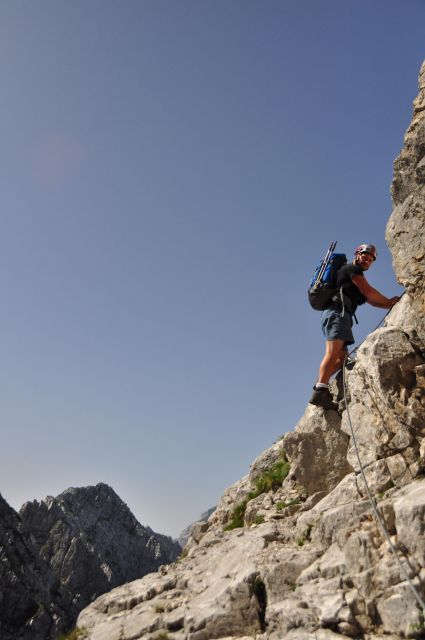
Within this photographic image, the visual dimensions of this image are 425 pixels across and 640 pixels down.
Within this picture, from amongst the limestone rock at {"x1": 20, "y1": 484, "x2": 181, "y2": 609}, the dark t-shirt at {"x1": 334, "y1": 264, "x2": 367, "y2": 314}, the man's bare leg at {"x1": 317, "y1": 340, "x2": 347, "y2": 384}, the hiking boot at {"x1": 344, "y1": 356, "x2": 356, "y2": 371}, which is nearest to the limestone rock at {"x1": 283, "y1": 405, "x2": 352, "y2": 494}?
the man's bare leg at {"x1": 317, "y1": 340, "x2": 347, "y2": 384}

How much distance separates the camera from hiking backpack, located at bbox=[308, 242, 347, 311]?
12.3m

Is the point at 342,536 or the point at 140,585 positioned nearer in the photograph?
the point at 342,536

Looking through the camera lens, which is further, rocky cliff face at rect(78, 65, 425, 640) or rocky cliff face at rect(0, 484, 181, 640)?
rocky cliff face at rect(0, 484, 181, 640)

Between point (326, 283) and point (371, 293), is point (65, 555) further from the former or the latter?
point (371, 293)

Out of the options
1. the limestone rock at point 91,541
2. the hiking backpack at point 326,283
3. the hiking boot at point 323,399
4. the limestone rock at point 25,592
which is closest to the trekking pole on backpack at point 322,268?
the hiking backpack at point 326,283

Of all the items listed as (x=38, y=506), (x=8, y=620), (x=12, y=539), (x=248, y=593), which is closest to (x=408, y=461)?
(x=248, y=593)

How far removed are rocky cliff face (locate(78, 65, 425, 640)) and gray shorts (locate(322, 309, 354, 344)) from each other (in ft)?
2.91

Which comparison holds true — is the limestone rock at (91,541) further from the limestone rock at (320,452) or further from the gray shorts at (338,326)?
the gray shorts at (338,326)

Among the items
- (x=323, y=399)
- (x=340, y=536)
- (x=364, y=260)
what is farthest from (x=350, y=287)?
(x=340, y=536)

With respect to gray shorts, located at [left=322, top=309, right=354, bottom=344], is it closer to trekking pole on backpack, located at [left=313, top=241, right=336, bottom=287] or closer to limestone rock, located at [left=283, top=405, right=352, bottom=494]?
trekking pole on backpack, located at [left=313, top=241, right=336, bottom=287]

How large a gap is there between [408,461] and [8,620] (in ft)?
377

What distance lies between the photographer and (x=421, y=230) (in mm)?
10602

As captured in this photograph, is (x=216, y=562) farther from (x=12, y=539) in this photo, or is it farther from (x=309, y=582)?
(x=12, y=539)

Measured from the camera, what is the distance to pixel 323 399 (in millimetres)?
11844
